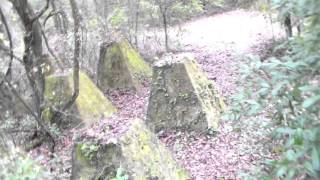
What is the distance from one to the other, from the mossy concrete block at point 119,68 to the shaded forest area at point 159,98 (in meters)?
0.03

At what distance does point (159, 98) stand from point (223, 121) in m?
1.11

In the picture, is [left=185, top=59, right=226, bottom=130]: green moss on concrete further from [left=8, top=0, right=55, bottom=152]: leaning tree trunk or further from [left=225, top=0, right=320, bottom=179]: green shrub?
[left=225, top=0, right=320, bottom=179]: green shrub

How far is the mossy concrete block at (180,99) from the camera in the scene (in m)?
7.37

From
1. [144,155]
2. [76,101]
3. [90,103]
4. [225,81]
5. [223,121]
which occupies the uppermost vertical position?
[144,155]

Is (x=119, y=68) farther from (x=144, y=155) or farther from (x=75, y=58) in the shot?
(x=144, y=155)

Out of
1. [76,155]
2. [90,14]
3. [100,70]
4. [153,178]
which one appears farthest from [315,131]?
[90,14]

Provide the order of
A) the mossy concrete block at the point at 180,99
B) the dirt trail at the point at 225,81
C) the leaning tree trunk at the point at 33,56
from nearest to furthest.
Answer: the dirt trail at the point at 225,81, the mossy concrete block at the point at 180,99, the leaning tree trunk at the point at 33,56

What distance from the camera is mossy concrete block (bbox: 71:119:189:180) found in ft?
14.4

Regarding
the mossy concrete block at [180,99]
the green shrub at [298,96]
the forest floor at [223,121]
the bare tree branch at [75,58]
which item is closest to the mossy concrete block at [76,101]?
the bare tree branch at [75,58]

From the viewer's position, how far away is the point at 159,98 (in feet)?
25.2

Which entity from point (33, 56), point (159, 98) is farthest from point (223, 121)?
point (33, 56)

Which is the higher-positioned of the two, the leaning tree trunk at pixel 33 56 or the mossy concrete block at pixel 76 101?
the leaning tree trunk at pixel 33 56

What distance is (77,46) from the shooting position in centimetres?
827

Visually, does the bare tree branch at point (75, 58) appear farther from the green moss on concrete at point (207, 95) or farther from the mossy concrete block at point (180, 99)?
the green moss on concrete at point (207, 95)
